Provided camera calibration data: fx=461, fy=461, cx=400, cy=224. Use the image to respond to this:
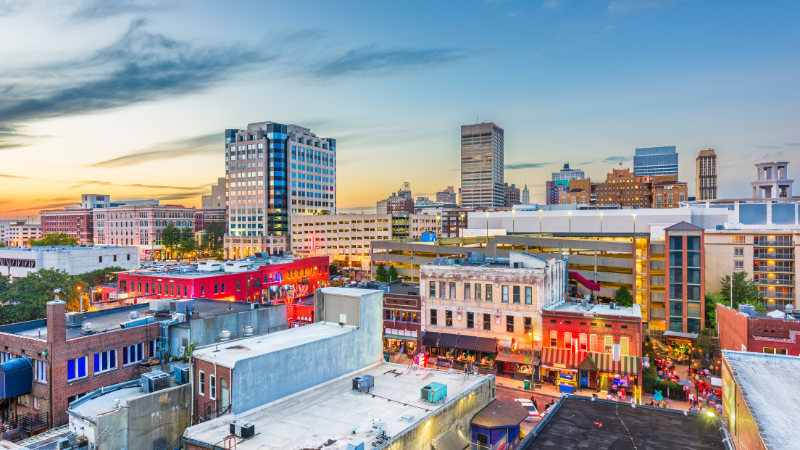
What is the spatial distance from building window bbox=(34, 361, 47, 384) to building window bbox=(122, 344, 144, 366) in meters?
4.54

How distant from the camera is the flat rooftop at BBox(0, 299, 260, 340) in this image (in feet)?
111

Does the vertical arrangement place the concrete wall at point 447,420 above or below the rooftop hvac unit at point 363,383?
below

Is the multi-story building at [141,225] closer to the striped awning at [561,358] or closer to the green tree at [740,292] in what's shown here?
the striped awning at [561,358]

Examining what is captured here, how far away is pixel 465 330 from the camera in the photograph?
5094cm

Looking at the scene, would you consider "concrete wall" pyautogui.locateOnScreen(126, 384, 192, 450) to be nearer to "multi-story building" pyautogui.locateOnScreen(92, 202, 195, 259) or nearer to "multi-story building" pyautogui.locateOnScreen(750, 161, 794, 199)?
"multi-story building" pyautogui.locateOnScreen(750, 161, 794, 199)

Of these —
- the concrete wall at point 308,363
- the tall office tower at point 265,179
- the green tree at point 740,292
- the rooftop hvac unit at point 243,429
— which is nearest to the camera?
the rooftop hvac unit at point 243,429

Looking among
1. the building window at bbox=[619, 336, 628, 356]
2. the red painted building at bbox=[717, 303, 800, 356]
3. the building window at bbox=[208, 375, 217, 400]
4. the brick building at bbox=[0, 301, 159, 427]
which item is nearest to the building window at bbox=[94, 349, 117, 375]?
the brick building at bbox=[0, 301, 159, 427]

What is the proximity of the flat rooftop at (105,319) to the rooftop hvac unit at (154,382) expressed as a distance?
10.8 meters

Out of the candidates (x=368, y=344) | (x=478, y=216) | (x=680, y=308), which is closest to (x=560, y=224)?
(x=478, y=216)

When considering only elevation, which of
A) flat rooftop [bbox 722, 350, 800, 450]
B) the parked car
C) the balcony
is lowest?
the parked car

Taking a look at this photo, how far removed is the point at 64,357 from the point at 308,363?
17.0 metres

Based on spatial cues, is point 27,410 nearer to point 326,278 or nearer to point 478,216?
point 326,278

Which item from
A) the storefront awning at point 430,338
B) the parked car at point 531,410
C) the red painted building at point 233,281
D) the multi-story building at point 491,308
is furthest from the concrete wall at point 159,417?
the red painted building at point 233,281

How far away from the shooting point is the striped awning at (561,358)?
44.0 m
